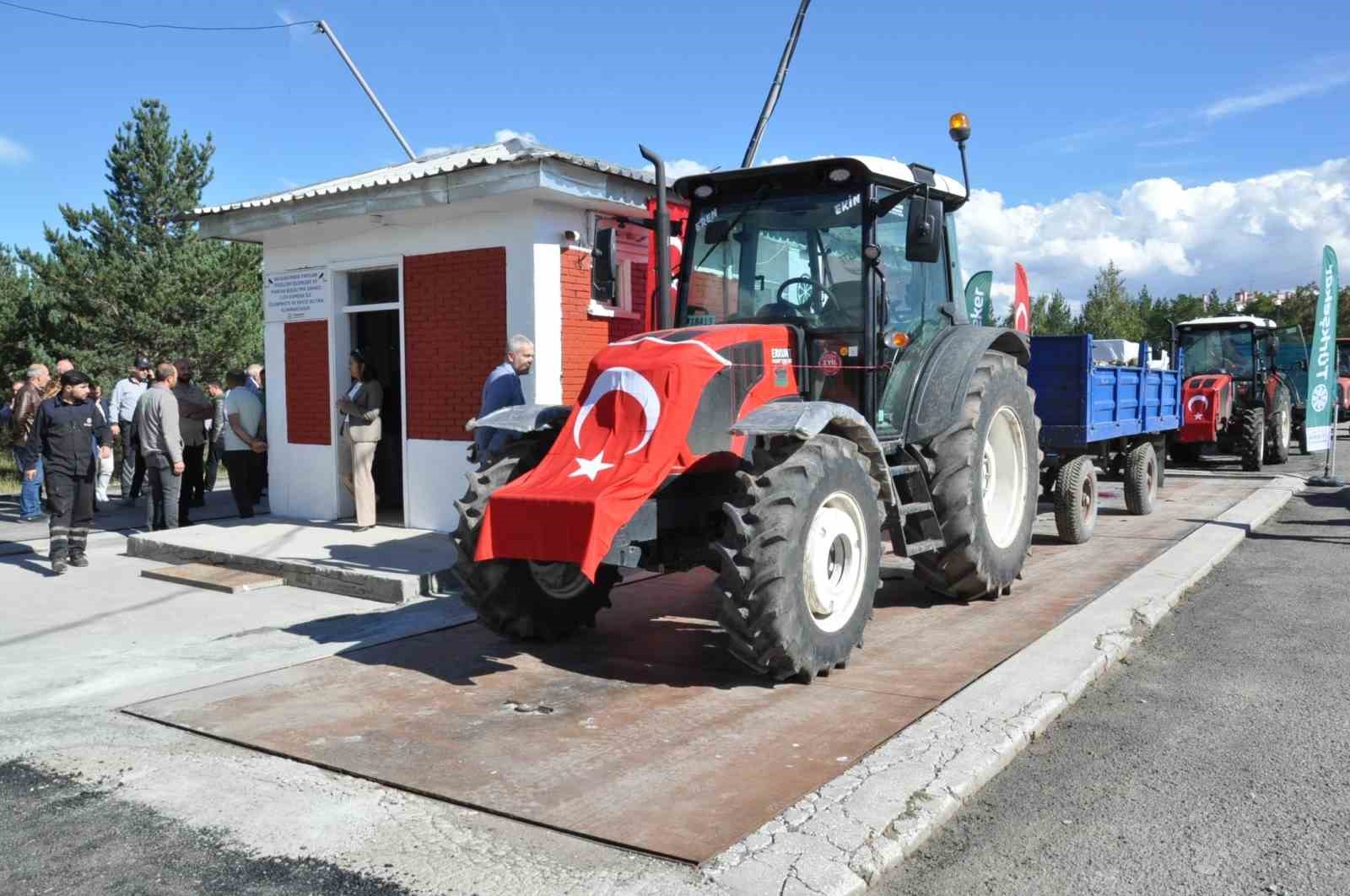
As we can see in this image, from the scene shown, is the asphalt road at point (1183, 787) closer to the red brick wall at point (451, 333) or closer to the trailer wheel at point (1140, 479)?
the trailer wheel at point (1140, 479)

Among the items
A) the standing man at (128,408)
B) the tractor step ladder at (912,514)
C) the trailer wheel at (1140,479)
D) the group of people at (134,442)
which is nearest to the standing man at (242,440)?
the group of people at (134,442)

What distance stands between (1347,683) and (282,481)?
31.3ft

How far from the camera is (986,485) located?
7434 millimetres

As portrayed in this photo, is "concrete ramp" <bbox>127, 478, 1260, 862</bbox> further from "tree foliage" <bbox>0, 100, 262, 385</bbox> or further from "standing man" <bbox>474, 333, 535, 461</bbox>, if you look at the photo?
"tree foliage" <bbox>0, 100, 262, 385</bbox>

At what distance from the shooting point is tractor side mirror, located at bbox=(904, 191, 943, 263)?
5895 mm

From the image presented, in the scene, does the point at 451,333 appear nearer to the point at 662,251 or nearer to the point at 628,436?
the point at 662,251

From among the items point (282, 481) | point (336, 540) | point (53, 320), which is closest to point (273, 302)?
point (282, 481)

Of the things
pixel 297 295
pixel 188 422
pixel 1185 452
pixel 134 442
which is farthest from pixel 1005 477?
pixel 1185 452

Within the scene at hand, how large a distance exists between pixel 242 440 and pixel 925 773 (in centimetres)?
904

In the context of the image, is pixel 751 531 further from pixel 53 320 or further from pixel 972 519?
pixel 53 320

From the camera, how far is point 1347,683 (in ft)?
17.5

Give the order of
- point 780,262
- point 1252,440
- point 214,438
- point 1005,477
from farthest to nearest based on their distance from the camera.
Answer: point 1252,440, point 214,438, point 1005,477, point 780,262

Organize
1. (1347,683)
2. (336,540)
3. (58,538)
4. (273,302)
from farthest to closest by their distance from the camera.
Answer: (273,302), (336,540), (58,538), (1347,683)

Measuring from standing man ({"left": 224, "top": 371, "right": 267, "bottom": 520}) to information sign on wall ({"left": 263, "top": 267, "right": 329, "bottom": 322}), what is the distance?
0.89 metres
